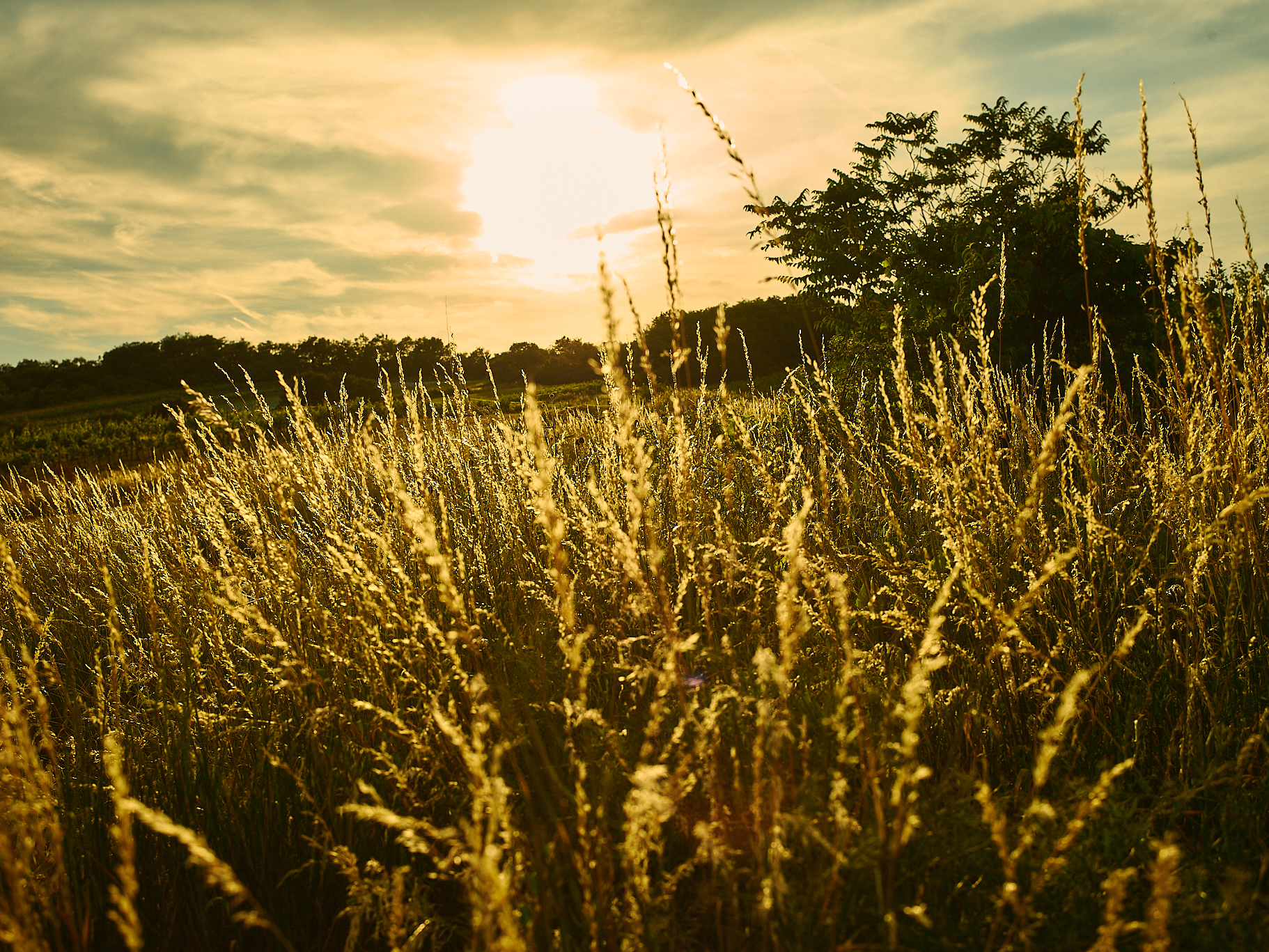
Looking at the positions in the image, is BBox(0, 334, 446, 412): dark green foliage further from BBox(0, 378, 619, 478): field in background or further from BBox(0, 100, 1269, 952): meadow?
BBox(0, 100, 1269, 952): meadow

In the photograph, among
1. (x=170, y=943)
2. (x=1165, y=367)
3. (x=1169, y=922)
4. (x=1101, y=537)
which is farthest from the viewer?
(x=1165, y=367)

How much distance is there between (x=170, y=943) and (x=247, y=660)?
1.30 m

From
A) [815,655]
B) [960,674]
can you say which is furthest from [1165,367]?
[815,655]

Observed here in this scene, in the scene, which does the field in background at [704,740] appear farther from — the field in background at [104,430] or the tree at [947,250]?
the field in background at [104,430]

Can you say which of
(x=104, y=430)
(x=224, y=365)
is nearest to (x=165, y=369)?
(x=224, y=365)

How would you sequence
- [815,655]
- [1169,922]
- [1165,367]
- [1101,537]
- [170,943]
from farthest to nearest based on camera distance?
1. [1165,367]
2. [815,655]
3. [1101,537]
4. [170,943]
5. [1169,922]

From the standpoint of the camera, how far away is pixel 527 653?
2.04 m

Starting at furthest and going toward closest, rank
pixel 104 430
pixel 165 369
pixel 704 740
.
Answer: pixel 165 369 < pixel 104 430 < pixel 704 740

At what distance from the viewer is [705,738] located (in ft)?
3.68

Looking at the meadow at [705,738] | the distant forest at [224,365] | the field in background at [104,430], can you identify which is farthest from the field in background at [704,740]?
the distant forest at [224,365]

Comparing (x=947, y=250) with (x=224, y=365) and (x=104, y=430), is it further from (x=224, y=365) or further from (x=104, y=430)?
(x=224, y=365)

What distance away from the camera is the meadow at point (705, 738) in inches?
38.3

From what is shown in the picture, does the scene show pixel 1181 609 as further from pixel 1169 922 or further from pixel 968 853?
pixel 968 853

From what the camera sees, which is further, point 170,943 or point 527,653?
point 527,653
